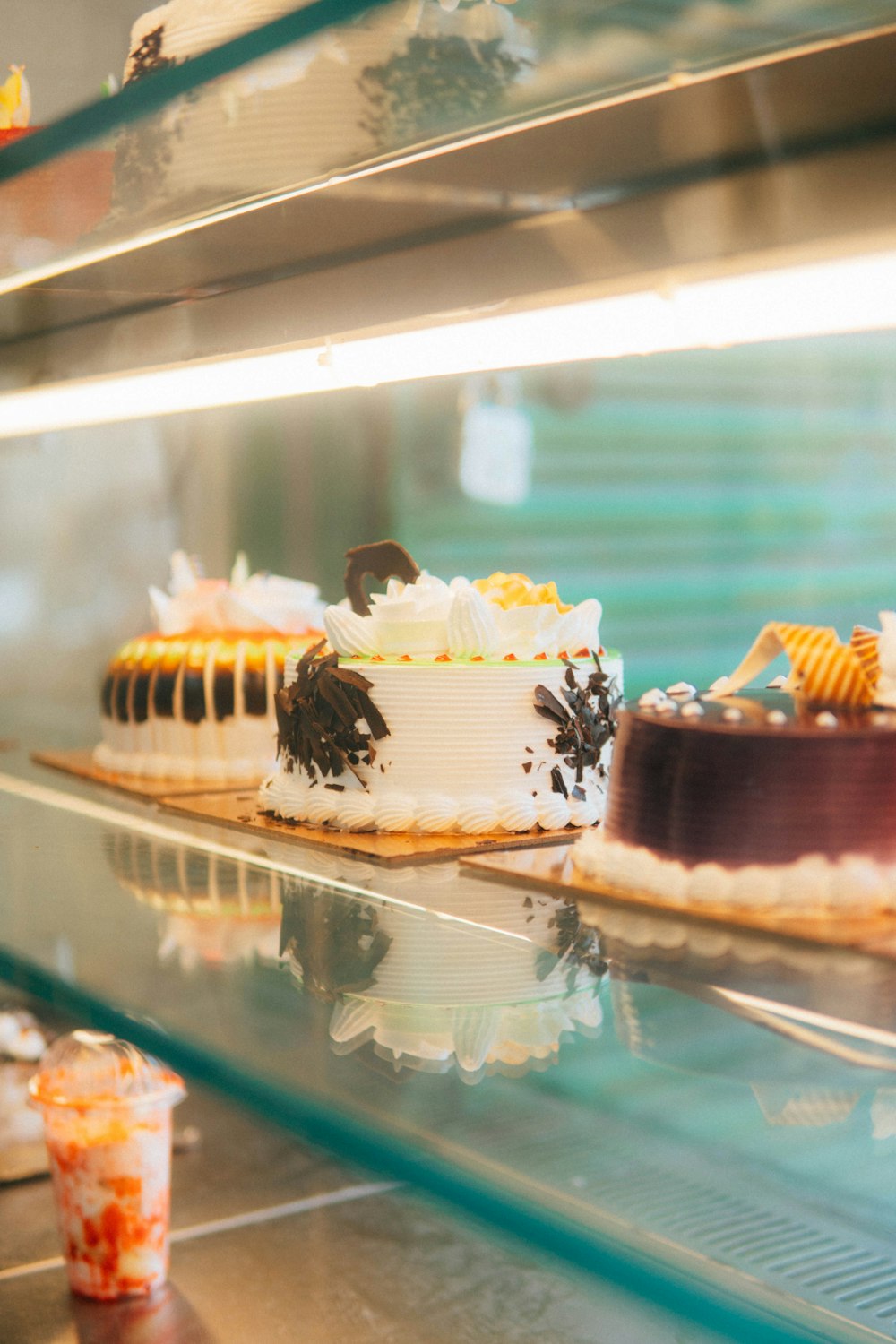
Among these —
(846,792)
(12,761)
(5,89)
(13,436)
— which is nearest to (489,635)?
(846,792)

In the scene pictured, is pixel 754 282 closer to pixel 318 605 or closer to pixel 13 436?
pixel 318 605

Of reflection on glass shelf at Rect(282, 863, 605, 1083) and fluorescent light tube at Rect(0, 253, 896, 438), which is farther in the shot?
fluorescent light tube at Rect(0, 253, 896, 438)

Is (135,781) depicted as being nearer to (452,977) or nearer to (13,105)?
(13,105)

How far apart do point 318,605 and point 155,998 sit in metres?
1.38

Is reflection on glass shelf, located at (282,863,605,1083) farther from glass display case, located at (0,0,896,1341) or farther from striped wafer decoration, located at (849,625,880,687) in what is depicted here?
striped wafer decoration, located at (849,625,880,687)

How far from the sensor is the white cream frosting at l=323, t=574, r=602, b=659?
1.56 m

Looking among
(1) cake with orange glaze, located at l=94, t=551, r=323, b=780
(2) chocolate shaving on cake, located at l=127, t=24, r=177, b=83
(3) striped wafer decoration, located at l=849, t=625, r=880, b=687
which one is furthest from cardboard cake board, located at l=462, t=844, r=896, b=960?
(1) cake with orange glaze, located at l=94, t=551, r=323, b=780

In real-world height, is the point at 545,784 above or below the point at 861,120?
below

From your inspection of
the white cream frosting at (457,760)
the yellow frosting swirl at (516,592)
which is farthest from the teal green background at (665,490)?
the white cream frosting at (457,760)

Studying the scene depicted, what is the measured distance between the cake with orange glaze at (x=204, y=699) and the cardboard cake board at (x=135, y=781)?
0.08 ft

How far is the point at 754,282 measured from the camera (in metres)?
0.91

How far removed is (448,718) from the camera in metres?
1.52

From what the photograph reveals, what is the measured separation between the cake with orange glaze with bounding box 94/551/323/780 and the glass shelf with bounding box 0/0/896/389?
0.80 meters

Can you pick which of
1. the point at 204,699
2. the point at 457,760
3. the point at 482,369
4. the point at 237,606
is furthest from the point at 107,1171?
the point at 482,369
